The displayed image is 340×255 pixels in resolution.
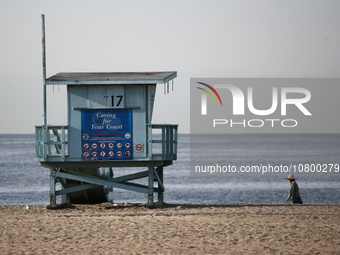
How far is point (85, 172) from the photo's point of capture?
1833 centimetres

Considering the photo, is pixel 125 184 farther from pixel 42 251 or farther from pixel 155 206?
pixel 42 251

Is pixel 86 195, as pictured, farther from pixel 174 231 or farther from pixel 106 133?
pixel 174 231

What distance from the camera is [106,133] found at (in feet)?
55.5

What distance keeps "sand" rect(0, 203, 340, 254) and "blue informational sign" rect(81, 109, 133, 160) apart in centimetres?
177

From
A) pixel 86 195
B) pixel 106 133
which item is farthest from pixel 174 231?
pixel 86 195

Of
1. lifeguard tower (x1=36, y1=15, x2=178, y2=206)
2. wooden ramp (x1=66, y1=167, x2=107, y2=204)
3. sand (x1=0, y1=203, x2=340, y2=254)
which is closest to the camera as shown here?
sand (x1=0, y1=203, x2=340, y2=254)

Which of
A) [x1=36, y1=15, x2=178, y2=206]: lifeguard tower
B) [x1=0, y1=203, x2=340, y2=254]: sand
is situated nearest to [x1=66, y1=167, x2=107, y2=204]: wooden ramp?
[x1=36, y1=15, x2=178, y2=206]: lifeguard tower

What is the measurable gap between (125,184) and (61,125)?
321cm

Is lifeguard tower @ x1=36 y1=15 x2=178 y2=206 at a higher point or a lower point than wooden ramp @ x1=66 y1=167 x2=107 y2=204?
higher

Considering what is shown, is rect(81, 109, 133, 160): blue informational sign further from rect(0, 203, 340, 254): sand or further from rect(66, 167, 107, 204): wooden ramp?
rect(66, 167, 107, 204): wooden ramp

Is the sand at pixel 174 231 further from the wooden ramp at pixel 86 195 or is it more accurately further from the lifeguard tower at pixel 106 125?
the wooden ramp at pixel 86 195

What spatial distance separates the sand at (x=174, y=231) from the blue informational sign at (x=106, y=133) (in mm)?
1772

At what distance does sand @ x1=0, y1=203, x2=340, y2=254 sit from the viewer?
1127cm

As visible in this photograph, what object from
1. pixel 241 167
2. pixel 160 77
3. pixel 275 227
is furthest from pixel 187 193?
pixel 241 167
